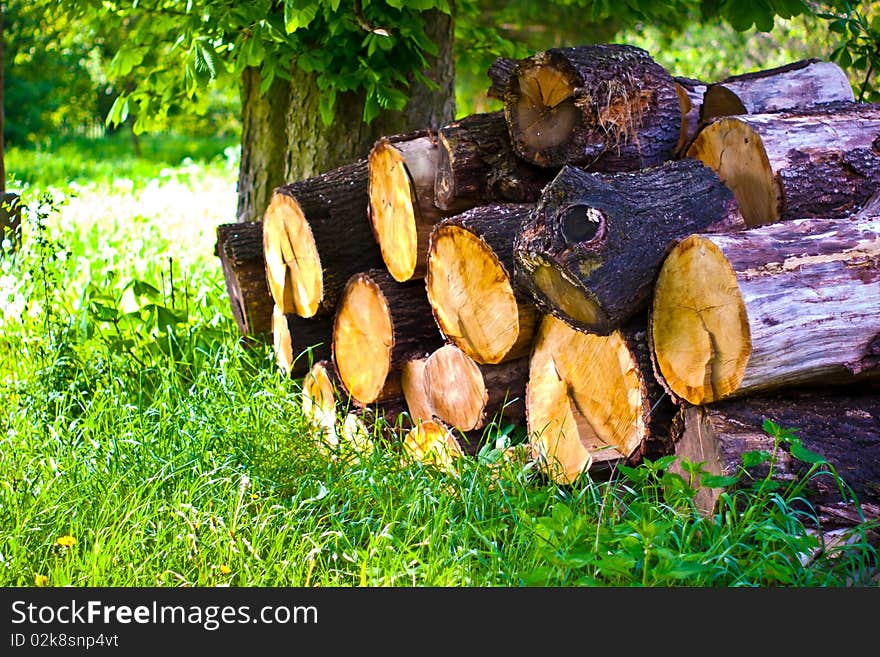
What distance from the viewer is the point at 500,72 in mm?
3355

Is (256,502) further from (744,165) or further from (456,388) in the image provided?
(744,165)

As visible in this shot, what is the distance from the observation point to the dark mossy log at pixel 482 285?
9.95 ft

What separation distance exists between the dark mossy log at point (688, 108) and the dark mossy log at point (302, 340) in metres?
1.66

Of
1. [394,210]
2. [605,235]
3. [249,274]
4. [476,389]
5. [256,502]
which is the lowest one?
[256,502]

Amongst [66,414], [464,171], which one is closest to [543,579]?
[464,171]

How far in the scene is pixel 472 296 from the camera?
3.16m

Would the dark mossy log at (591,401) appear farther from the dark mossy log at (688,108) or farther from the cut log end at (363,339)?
the dark mossy log at (688,108)

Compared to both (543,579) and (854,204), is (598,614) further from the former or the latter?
(854,204)

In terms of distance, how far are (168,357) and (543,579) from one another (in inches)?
94.4

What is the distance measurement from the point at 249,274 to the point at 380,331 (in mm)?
1042

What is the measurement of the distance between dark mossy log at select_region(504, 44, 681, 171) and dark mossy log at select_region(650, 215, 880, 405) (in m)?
0.69

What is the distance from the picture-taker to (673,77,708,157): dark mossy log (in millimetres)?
3289

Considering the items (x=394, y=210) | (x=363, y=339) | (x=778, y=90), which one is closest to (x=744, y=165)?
(x=778, y=90)

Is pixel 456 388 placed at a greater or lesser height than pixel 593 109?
lesser
